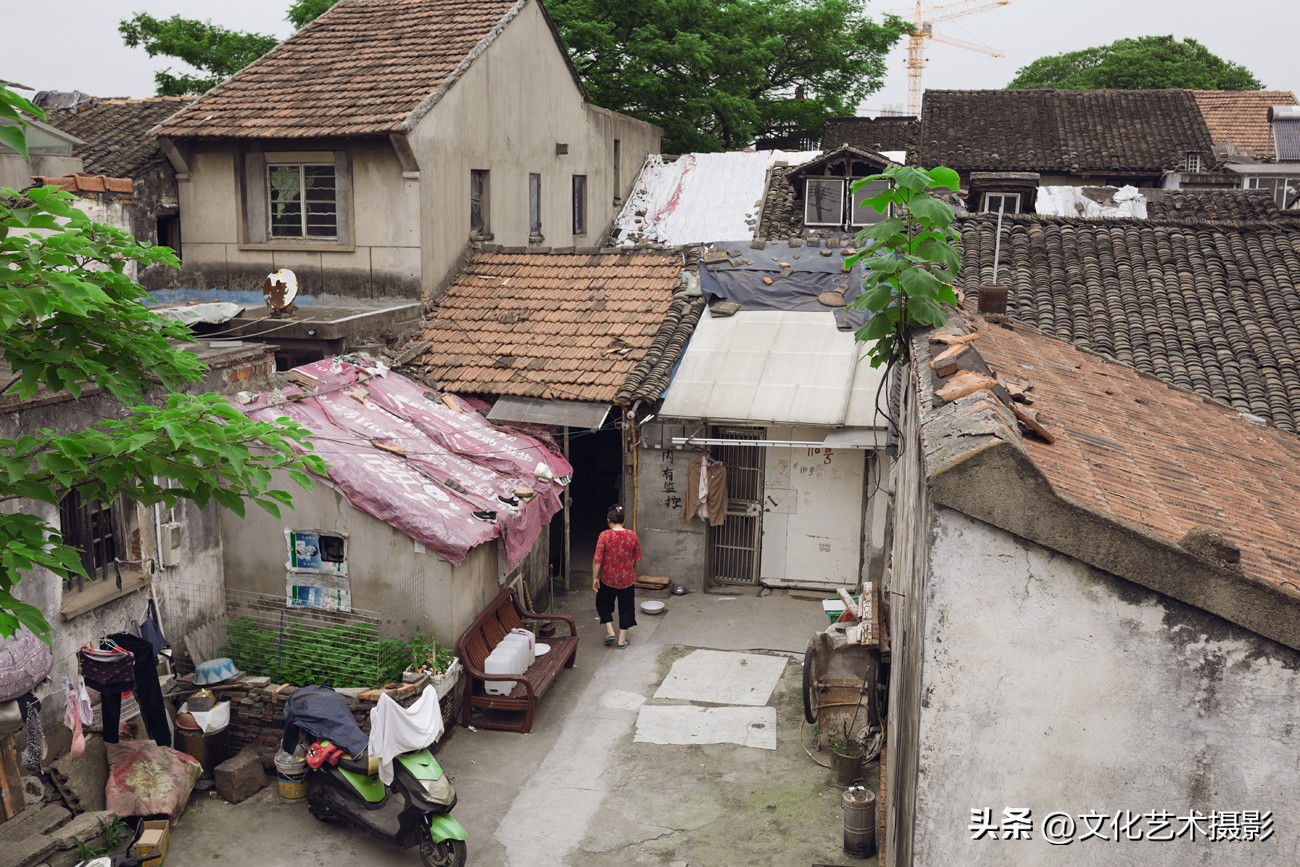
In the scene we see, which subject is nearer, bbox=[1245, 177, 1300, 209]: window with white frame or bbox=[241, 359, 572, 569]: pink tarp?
bbox=[241, 359, 572, 569]: pink tarp

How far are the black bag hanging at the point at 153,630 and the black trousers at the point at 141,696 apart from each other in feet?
0.42

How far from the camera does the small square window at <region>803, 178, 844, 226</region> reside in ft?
80.9

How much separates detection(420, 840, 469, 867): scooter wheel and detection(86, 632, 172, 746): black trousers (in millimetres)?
3033

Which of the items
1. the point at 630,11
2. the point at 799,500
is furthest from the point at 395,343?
the point at 630,11

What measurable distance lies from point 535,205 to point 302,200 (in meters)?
5.21

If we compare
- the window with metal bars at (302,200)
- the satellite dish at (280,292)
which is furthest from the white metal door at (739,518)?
the window with metal bars at (302,200)

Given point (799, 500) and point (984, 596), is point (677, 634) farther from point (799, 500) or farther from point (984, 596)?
point (984, 596)

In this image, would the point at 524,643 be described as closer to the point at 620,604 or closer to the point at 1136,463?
the point at 620,604

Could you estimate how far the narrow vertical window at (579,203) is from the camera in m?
23.7

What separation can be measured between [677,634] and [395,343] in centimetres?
582

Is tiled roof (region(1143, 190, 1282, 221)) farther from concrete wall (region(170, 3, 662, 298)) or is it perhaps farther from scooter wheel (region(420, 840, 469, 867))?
scooter wheel (region(420, 840, 469, 867))

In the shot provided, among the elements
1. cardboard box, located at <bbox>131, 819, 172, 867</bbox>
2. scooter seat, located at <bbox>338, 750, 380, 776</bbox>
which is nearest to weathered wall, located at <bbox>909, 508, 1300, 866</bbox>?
scooter seat, located at <bbox>338, 750, 380, 776</bbox>

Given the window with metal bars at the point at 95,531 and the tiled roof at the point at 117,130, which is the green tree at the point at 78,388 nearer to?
the window with metal bars at the point at 95,531

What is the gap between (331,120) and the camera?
53.7 feet
